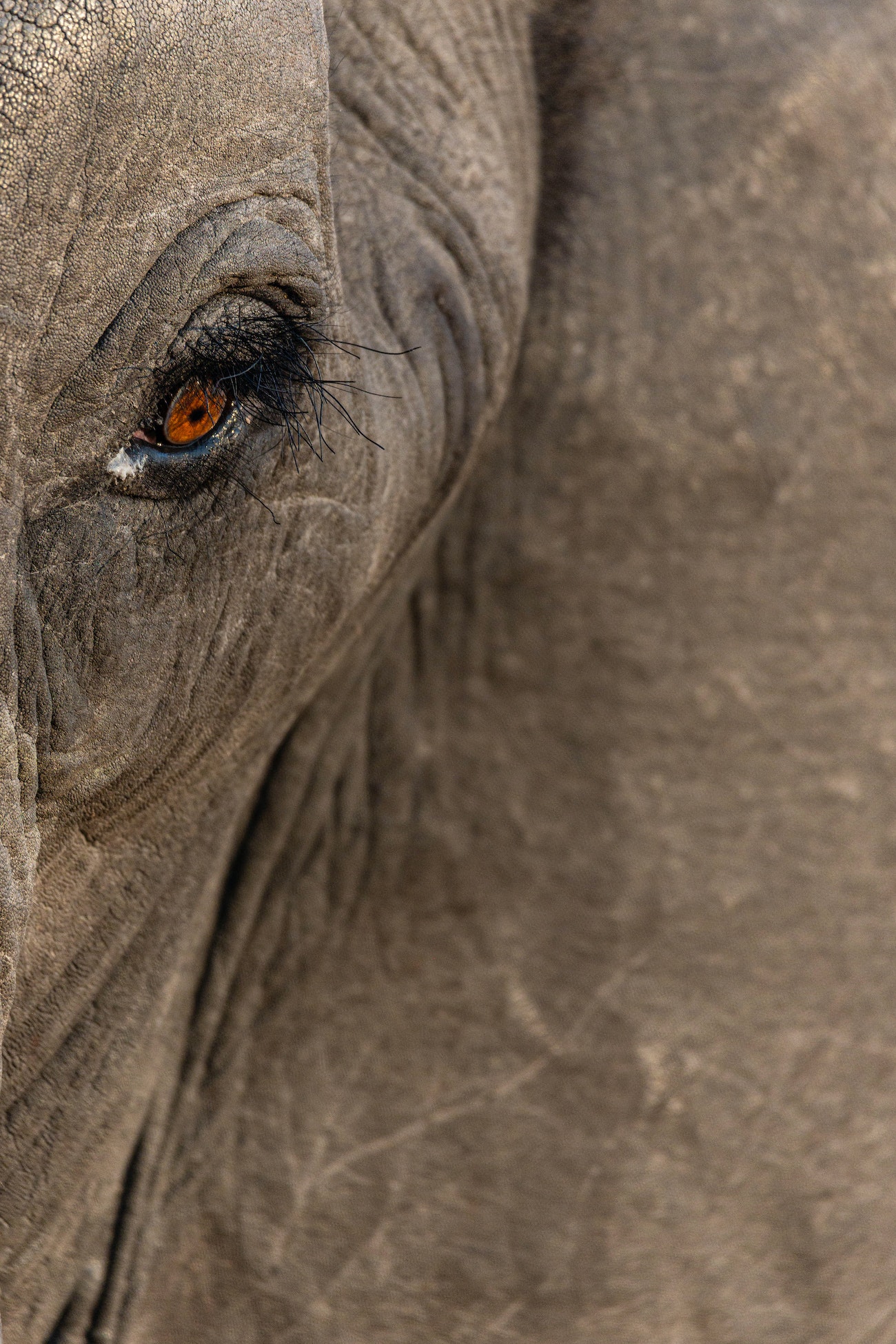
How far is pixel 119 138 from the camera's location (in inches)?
43.0

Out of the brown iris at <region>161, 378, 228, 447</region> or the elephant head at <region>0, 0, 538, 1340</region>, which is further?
the brown iris at <region>161, 378, 228, 447</region>

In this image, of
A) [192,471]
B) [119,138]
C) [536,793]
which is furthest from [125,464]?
[536,793]

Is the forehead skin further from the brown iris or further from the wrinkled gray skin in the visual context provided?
the wrinkled gray skin

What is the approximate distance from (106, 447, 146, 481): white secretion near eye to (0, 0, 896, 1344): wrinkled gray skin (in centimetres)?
16

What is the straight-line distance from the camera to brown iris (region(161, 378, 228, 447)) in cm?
121

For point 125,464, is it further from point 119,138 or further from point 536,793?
point 536,793

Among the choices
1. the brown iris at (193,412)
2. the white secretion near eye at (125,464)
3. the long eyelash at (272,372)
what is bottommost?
the white secretion near eye at (125,464)

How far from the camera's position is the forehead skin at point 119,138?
3.41ft

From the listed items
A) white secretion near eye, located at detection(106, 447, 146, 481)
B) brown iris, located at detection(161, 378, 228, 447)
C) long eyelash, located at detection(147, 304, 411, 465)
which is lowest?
white secretion near eye, located at detection(106, 447, 146, 481)

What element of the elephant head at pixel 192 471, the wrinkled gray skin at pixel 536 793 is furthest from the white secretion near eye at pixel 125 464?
the wrinkled gray skin at pixel 536 793

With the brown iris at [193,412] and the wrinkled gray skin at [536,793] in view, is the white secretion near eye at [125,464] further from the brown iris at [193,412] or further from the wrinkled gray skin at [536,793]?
the wrinkled gray skin at [536,793]

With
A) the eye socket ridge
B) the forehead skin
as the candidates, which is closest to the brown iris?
the eye socket ridge

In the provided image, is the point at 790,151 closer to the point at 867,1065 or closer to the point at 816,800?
the point at 816,800

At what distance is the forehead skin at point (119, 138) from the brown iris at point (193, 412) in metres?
0.10
